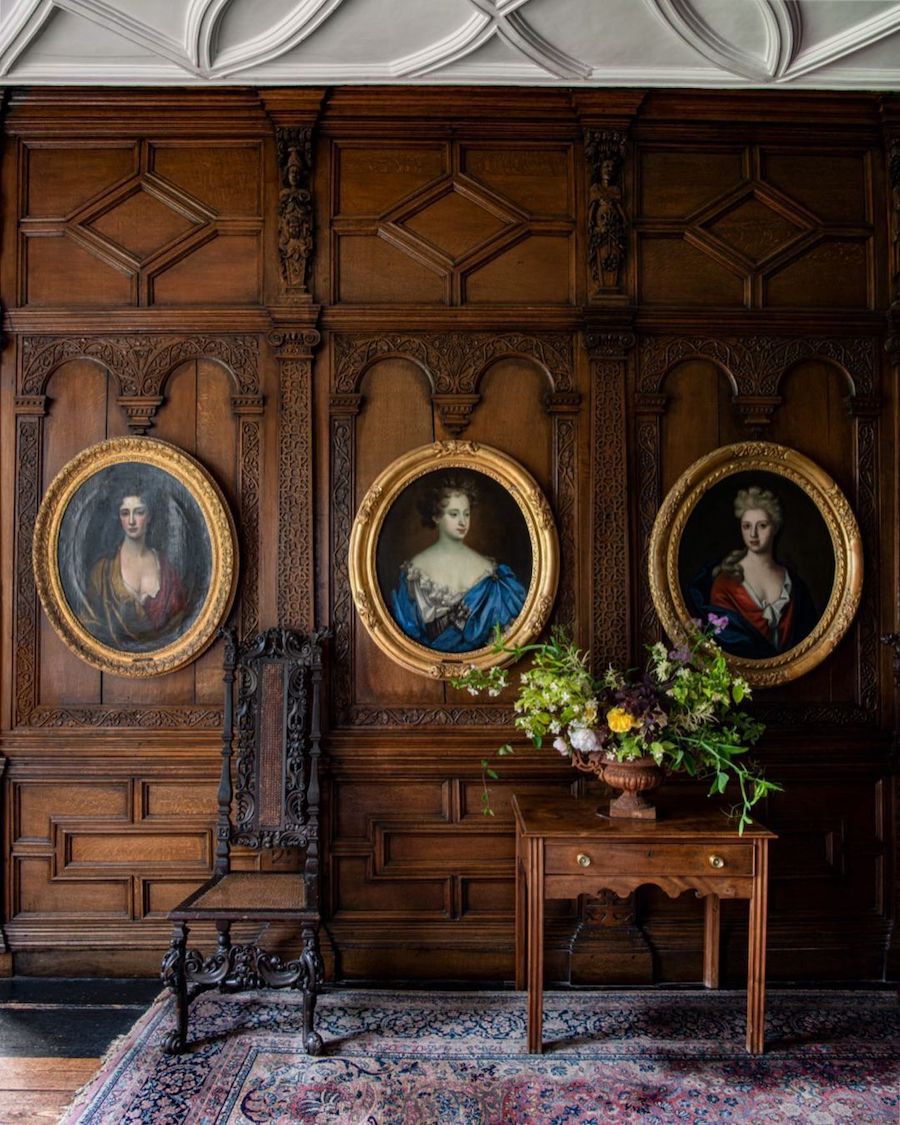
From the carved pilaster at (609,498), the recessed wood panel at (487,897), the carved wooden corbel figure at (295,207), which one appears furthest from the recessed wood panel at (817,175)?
the recessed wood panel at (487,897)

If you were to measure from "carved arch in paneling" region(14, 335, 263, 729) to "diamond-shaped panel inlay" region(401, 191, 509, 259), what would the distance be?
1.03 m

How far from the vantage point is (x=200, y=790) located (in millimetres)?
3998

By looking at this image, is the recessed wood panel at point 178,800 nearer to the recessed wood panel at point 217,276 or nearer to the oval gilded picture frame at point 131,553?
the oval gilded picture frame at point 131,553

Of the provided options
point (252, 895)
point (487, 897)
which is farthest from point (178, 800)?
point (487, 897)

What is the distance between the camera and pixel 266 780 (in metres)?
3.80

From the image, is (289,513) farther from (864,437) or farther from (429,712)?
(864,437)

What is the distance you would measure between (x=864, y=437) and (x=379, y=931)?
3445 mm

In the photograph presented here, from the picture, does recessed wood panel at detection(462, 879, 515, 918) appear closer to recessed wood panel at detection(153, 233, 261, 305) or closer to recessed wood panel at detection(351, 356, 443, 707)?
recessed wood panel at detection(351, 356, 443, 707)

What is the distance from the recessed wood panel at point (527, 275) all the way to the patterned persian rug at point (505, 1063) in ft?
11.0

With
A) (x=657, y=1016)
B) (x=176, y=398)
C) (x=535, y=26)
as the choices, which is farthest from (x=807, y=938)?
(x=535, y=26)

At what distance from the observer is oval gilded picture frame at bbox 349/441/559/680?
397 centimetres

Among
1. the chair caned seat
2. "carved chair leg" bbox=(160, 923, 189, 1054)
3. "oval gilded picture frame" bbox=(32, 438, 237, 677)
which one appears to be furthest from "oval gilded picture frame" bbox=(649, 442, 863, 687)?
"carved chair leg" bbox=(160, 923, 189, 1054)

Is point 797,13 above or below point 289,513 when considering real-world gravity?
above

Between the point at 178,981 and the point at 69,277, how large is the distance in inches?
132
